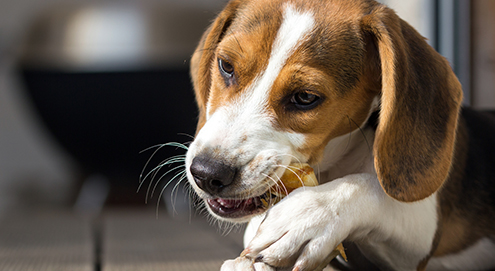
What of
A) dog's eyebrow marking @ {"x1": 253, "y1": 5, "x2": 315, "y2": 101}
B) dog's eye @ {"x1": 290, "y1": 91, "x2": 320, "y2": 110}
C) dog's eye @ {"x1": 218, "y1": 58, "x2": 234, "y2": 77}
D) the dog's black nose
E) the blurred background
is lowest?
the blurred background

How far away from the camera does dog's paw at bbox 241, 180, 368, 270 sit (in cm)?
109

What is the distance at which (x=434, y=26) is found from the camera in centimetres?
393

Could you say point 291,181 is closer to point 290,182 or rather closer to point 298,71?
point 290,182

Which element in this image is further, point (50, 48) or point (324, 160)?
point (50, 48)

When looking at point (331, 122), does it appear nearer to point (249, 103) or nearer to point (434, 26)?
point (249, 103)

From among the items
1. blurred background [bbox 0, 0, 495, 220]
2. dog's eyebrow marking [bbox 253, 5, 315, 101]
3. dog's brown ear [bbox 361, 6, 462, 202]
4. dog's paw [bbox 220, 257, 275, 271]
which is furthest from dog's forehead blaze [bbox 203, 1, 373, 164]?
blurred background [bbox 0, 0, 495, 220]

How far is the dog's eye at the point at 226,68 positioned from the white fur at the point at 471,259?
2.79 ft

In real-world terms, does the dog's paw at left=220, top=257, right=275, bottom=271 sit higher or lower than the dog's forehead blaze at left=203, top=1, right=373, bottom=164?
lower

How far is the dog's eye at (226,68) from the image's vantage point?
4.77 feet

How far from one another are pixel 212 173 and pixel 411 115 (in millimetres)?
529

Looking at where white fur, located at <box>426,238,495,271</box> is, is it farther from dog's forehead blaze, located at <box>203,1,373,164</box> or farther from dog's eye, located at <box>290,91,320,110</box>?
dog's eye, located at <box>290,91,320,110</box>

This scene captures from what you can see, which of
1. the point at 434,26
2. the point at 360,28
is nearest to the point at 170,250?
the point at 360,28

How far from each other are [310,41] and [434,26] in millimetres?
2902

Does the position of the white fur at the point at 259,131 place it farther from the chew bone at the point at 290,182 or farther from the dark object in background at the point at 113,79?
the dark object in background at the point at 113,79
